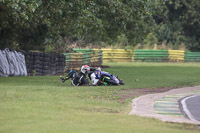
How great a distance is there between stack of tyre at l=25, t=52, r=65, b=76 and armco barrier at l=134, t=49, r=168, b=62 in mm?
22881

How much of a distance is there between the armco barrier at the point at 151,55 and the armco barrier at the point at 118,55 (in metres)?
0.76

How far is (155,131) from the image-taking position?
8.57 m

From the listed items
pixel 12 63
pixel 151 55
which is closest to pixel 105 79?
pixel 12 63

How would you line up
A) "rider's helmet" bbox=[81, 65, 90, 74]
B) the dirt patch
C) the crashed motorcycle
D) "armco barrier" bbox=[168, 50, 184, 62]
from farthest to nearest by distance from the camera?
"armco barrier" bbox=[168, 50, 184, 62] → the crashed motorcycle → "rider's helmet" bbox=[81, 65, 90, 74] → the dirt patch

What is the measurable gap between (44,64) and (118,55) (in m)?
23.3

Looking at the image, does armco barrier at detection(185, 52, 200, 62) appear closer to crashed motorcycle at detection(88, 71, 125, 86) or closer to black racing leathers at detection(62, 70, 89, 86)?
crashed motorcycle at detection(88, 71, 125, 86)

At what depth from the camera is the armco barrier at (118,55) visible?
48281 millimetres

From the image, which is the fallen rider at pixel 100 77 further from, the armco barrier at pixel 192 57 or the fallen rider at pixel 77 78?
the armco barrier at pixel 192 57

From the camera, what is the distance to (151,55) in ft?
165

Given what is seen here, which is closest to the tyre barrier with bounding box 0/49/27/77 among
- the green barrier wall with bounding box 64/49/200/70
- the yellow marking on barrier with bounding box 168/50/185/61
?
the green barrier wall with bounding box 64/49/200/70

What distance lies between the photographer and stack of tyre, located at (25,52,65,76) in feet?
84.1

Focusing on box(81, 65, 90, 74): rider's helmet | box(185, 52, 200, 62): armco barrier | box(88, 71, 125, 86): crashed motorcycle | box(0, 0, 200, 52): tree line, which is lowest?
box(185, 52, 200, 62): armco barrier

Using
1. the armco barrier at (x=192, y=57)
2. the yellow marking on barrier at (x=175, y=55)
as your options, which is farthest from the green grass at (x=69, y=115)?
the armco barrier at (x=192, y=57)

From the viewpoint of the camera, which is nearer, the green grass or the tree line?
the green grass
